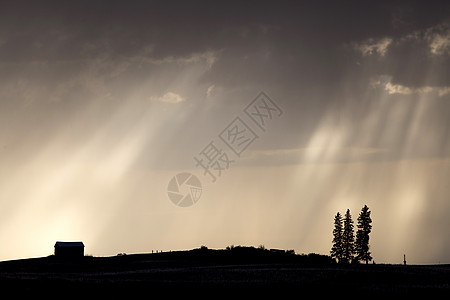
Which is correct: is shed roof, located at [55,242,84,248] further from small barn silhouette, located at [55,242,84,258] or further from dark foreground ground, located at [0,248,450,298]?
dark foreground ground, located at [0,248,450,298]

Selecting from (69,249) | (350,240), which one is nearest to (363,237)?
(350,240)

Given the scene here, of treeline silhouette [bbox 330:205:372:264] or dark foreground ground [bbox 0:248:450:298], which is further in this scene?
treeline silhouette [bbox 330:205:372:264]

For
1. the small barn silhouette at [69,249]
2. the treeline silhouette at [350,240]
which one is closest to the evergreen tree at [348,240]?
the treeline silhouette at [350,240]

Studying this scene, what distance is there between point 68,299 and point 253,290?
1347cm

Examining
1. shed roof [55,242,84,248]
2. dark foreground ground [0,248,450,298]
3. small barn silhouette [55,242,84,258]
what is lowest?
dark foreground ground [0,248,450,298]

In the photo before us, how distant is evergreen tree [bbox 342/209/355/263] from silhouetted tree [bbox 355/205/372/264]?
1.17 metres

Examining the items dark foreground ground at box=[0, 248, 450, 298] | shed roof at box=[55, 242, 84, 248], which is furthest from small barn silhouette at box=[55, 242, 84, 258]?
dark foreground ground at box=[0, 248, 450, 298]

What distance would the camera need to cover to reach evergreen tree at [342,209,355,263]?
11144 cm

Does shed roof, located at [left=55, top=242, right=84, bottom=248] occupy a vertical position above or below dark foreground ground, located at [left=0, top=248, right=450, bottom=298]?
above

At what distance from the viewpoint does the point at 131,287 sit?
158 feet

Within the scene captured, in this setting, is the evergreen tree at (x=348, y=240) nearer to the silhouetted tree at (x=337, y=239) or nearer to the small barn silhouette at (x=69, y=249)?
the silhouetted tree at (x=337, y=239)

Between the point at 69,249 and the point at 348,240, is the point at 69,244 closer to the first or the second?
the point at 69,249

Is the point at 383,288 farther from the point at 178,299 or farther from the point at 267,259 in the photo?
the point at 267,259

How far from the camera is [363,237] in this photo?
110250 millimetres
